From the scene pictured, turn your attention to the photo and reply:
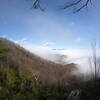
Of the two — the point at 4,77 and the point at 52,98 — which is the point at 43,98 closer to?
the point at 52,98

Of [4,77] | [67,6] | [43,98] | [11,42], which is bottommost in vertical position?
[43,98]

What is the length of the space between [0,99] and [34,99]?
2015 millimetres

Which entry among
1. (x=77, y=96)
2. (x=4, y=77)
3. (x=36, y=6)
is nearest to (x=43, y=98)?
(x=77, y=96)

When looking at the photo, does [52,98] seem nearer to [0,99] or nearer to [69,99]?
[69,99]

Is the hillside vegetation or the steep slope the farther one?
the steep slope

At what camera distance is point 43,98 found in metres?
11.0

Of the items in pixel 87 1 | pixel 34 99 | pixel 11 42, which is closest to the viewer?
pixel 87 1

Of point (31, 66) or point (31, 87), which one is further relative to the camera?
point (31, 66)

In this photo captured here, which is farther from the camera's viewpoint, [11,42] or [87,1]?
[11,42]

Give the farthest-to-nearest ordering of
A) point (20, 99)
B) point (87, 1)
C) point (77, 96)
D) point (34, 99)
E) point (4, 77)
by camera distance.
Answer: point (4, 77) < point (77, 96) < point (34, 99) < point (20, 99) < point (87, 1)

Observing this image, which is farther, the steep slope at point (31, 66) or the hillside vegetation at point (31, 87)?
the steep slope at point (31, 66)

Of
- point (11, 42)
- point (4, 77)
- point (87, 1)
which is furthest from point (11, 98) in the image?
point (11, 42)

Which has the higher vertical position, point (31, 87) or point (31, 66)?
point (31, 66)

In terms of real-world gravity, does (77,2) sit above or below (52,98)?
above
